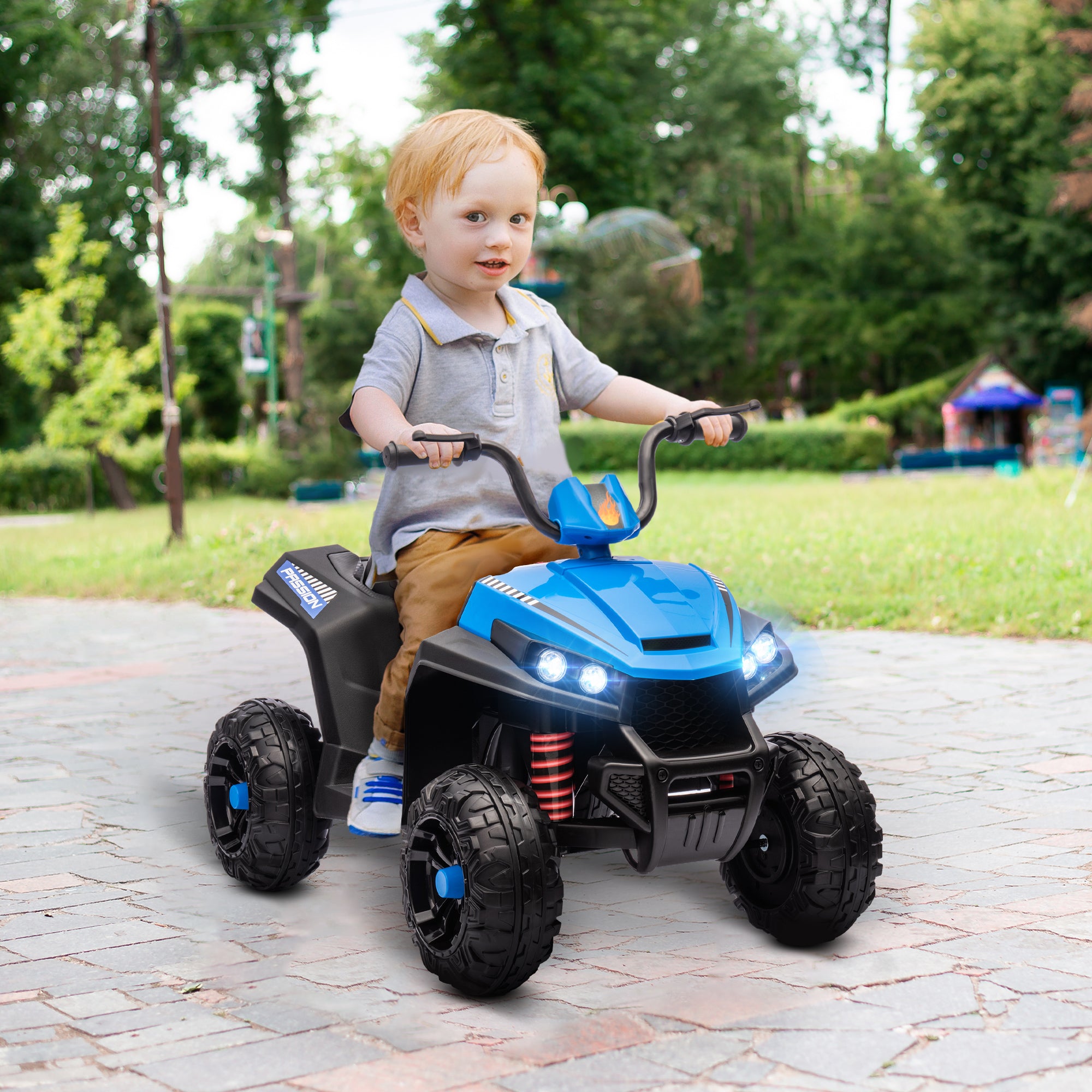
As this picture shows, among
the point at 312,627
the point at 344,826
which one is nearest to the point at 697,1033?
the point at 312,627

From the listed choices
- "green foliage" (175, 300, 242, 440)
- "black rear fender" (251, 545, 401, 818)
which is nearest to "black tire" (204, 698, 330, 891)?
"black rear fender" (251, 545, 401, 818)

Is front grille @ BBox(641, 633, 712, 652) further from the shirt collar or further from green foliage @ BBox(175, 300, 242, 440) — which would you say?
green foliage @ BBox(175, 300, 242, 440)

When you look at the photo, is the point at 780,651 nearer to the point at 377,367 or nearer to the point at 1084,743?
the point at 377,367

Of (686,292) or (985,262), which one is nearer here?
(686,292)

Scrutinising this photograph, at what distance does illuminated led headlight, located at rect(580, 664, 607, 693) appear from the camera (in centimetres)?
270

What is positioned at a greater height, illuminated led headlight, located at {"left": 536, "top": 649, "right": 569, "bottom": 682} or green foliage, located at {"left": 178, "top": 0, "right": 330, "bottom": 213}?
green foliage, located at {"left": 178, "top": 0, "right": 330, "bottom": 213}

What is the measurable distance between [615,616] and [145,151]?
A: 33656 millimetres

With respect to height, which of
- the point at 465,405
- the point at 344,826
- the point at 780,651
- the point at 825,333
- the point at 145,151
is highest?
the point at 145,151

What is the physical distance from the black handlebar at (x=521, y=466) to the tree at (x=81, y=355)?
71.8 feet

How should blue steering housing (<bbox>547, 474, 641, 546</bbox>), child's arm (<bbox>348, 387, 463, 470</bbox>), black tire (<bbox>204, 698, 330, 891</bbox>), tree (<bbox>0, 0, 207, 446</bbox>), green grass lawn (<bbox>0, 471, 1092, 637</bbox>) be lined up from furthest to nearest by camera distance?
1. tree (<bbox>0, 0, 207, 446</bbox>)
2. green grass lawn (<bbox>0, 471, 1092, 637</bbox>)
3. black tire (<bbox>204, 698, 330, 891</bbox>)
4. child's arm (<bbox>348, 387, 463, 470</bbox>)
5. blue steering housing (<bbox>547, 474, 641, 546</bbox>)

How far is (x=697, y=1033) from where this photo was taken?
261cm

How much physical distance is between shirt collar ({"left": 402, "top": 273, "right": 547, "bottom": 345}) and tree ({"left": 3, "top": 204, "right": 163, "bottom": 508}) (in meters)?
21.3

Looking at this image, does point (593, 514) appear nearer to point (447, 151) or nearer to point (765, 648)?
point (765, 648)

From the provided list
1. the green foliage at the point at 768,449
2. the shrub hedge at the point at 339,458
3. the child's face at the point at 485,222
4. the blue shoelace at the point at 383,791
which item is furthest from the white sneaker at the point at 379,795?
the green foliage at the point at 768,449
